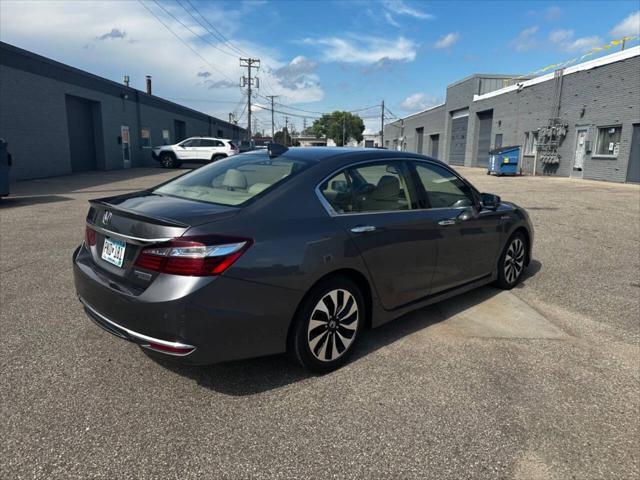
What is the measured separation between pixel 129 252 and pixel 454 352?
247 cm

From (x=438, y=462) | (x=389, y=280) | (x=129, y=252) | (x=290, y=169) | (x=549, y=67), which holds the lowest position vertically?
(x=438, y=462)

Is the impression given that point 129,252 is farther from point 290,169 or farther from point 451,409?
point 451,409

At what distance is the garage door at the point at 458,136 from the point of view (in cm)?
3888

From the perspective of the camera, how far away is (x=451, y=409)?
2.77 meters

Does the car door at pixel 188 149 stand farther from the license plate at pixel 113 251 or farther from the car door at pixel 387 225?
the license plate at pixel 113 251

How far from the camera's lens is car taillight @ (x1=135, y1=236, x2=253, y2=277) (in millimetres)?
2477

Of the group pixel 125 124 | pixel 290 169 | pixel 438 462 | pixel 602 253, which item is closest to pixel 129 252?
pixel 290 169

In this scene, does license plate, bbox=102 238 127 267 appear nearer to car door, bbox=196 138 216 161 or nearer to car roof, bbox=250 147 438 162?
car roof, bbox=250 147 438 162

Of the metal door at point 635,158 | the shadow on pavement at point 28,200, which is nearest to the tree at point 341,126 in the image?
the metal door at point 635,158

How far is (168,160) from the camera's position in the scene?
28.0 meters

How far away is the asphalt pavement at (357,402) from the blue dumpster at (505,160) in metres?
21.3

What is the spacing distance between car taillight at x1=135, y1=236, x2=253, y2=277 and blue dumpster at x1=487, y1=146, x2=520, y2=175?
24.4m

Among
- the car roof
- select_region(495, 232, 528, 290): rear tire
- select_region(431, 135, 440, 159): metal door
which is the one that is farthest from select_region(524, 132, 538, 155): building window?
the car roof

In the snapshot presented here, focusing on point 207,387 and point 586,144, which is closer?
point 207,387
